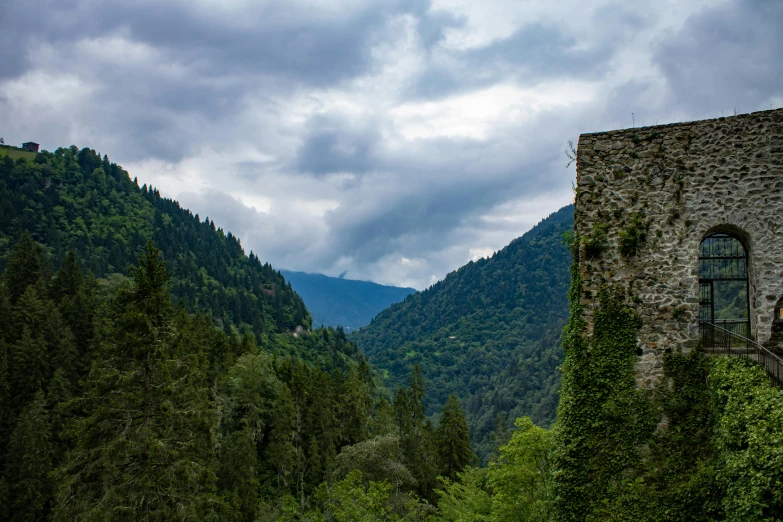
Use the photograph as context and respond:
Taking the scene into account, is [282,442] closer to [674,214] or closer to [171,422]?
[171,422]

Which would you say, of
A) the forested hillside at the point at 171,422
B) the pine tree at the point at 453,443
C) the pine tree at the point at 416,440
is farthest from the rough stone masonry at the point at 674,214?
the pine tree at the point at 453,443

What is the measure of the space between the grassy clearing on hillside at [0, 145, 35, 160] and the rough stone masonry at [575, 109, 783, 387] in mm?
195623

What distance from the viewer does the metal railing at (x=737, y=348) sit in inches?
313

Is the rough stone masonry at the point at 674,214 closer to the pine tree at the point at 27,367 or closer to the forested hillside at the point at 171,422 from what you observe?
the forested hillside at the point at 171,422

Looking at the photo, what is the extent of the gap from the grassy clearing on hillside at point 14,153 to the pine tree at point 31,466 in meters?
167

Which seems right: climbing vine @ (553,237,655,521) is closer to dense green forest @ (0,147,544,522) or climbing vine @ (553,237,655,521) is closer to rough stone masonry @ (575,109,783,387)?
rough stone masonry @ (575,109,783,387)

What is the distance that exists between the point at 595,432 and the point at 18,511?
109 feet

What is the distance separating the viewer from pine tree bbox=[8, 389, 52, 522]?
27891 mm

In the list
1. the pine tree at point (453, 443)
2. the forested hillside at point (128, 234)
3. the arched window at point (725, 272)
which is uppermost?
the forested hillside at point (128, 234)

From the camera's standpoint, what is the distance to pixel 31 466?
28.3 metres

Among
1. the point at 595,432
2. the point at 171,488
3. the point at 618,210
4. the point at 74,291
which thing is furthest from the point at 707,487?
the point at 74,291

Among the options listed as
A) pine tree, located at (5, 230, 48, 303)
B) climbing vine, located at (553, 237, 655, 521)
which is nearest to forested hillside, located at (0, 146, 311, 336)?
pine tree, located at (5, 230, 48, 303)

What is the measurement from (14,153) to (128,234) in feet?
185


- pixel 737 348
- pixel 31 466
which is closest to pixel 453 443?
pixel 31 466
